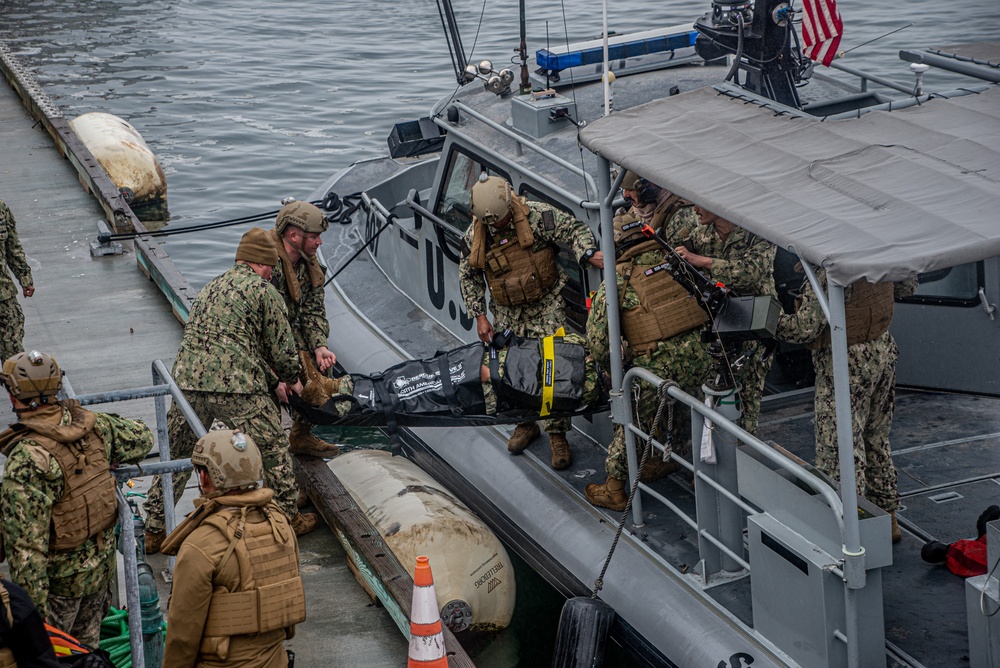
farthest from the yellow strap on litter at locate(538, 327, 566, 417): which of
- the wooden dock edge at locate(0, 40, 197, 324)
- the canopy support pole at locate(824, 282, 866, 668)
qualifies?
the wooden dock edge at locate(0, 40, 197, 324)

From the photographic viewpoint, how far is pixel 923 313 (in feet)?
21.3

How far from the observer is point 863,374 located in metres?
5.05

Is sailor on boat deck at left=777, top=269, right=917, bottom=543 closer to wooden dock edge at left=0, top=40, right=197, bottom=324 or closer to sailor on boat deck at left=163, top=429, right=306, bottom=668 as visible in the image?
sailor on boat deck at left=163, top=429, right=306, bottom=668

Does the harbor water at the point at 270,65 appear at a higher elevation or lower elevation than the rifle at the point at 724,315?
lower

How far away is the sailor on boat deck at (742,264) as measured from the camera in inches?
208

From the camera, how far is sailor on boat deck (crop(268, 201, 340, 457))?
19.2ft

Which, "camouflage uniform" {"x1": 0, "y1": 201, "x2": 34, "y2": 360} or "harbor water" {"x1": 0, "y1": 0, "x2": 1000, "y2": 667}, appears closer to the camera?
"camouflage uniform" {"x1": 0, "y1": 201, "x2": 34, "y2": 360}

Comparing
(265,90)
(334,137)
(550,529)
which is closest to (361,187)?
(550,529)

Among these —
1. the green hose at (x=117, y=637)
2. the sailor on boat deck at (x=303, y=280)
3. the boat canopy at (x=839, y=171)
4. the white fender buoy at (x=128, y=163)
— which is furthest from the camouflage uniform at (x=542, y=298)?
the white fender buoy at (x=128, y=163)

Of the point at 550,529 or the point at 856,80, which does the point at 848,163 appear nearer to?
the point at 550,529

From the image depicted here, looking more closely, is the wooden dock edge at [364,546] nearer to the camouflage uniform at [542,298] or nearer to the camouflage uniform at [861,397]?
the camouflage uniform at [542,298]

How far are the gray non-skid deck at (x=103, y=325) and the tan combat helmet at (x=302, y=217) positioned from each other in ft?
5.02

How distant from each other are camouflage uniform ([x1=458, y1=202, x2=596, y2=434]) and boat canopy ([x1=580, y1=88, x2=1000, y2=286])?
0.87 meters

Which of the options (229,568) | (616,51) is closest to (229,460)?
(229,568)
